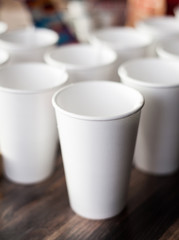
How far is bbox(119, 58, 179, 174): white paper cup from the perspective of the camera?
2.75 feet

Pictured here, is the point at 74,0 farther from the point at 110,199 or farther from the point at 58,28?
the point at 110,199

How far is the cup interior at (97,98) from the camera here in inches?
31.8

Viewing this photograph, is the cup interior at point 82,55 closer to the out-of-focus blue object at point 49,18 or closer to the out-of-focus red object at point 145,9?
the out-of-focus red object at point 145,9

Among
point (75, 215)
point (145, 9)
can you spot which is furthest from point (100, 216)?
point (145, 9)

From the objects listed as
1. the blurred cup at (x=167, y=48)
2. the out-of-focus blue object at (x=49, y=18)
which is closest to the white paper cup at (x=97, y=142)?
the blurred cup at (x=167, y=48)

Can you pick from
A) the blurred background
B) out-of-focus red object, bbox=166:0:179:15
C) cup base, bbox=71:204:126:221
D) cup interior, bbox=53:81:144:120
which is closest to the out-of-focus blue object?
the blurred background

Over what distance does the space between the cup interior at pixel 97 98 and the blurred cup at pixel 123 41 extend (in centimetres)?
17

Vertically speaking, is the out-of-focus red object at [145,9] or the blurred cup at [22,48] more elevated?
the blurred cup at [22,48]

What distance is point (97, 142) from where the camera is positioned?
706 mm

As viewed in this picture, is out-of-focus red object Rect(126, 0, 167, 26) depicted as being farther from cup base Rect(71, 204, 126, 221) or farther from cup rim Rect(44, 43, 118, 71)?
cup base Rect(71, 204, 126, 221)

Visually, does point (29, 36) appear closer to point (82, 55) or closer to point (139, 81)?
point (82, 55)

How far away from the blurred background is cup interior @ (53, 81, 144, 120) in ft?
2.96

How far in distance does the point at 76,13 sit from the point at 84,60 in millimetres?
1194

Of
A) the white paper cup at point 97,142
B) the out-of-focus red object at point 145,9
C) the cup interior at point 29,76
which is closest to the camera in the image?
the white paper cup at point 97,142
